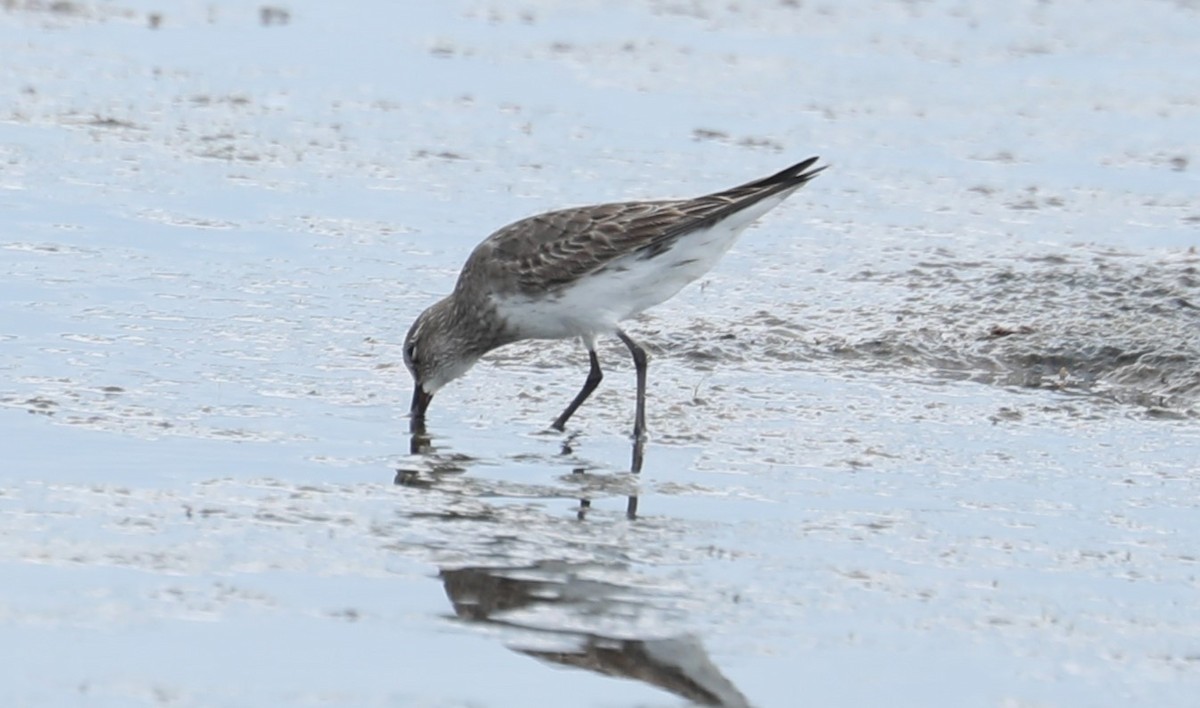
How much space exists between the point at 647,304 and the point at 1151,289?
286 centimetres

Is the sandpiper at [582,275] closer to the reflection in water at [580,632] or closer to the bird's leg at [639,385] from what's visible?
the bird's leg at [639,385]

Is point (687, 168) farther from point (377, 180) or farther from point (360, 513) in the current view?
point (360, 513)

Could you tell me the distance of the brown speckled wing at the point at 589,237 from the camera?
28.2ft

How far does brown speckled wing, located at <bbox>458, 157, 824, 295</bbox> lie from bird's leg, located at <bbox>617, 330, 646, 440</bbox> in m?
0.36

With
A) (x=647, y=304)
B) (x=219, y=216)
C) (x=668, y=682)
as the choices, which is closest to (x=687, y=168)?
(x=219, y=216)

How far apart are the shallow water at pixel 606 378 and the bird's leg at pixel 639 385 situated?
9cm

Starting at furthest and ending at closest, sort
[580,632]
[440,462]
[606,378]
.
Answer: [606,378] → [440,462] → [580,632]

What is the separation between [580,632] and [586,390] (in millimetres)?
2864

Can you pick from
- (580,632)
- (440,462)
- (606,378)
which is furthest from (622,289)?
(580,632)

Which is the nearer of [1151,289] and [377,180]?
[1151,289]

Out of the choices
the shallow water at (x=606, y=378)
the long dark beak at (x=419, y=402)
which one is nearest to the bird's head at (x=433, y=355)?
the long dark beak at (x=419, y=402)

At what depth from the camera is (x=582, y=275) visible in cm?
868

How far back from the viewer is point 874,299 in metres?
10.3

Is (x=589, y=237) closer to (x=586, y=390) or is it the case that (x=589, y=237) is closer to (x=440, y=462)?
(x=586, y=390)
